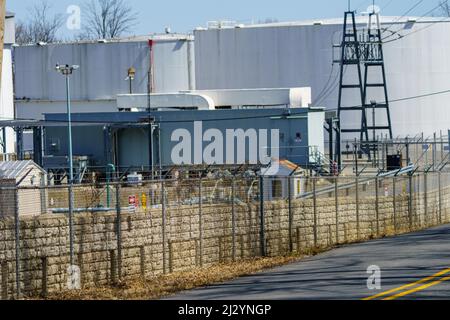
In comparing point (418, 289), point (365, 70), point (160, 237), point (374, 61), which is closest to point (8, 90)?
point (365, 70)

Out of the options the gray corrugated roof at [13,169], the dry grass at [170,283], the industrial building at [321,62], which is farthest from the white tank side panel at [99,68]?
the dry grass at [170,283]

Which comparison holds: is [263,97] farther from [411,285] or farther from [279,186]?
[411,285]

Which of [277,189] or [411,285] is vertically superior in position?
[277,189]

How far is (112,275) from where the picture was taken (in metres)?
19.1

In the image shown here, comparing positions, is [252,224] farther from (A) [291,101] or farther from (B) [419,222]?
(A) [291,101]

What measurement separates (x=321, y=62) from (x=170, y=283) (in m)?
54.2

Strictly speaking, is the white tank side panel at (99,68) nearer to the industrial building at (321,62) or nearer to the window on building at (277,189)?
the industrial building at (321,62)

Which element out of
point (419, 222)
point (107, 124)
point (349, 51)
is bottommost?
point (419, 222)

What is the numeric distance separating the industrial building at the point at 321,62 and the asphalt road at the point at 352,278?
1850 inches

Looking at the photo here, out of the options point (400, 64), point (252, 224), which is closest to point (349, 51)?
point (400, 64)

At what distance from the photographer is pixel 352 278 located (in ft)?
61.6

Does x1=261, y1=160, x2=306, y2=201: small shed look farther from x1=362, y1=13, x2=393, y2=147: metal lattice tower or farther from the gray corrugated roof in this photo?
x1=362, y1=13, x2=393, y2=147: metal lattice tower

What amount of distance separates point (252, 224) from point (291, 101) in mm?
36989

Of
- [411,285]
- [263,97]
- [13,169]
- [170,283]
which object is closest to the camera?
[411,285]
